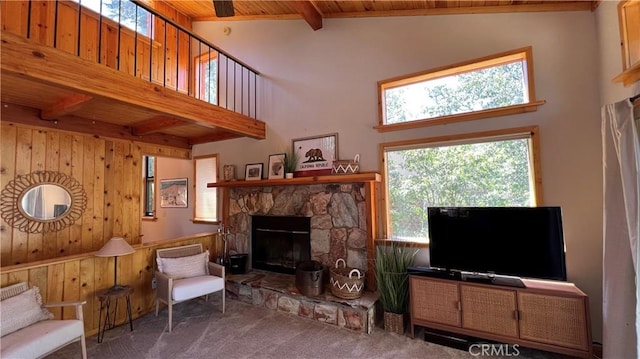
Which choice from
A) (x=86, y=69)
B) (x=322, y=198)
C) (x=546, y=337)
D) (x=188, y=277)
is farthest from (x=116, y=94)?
(x=546, y=337)

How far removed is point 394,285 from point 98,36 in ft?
16.7

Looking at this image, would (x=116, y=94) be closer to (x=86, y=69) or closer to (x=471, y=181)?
(x=86, y=69)

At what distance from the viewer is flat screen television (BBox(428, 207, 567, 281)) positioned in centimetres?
235

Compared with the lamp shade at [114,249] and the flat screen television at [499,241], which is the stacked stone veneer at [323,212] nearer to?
the flat screen television at [499,241]

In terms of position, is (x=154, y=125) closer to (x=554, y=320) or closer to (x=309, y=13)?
(x=309, y=13)

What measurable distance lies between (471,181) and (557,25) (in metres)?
1.66

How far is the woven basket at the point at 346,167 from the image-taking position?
3410 mm

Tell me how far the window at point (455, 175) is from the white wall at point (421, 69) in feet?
0.36

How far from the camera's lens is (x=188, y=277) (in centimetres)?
334

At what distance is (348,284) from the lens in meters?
2.99

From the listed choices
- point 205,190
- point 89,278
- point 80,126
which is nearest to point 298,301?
point 89,278

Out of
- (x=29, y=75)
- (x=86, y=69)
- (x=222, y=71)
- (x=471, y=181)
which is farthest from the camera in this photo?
(x=222, y=71)

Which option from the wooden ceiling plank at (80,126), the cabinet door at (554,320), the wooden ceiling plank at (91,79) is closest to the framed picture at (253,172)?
the wooden ceiling plank at (91,79)

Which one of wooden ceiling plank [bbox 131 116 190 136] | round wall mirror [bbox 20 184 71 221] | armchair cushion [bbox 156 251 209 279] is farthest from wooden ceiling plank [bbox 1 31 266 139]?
round wall mirror [bbox 20 184 71 221]
